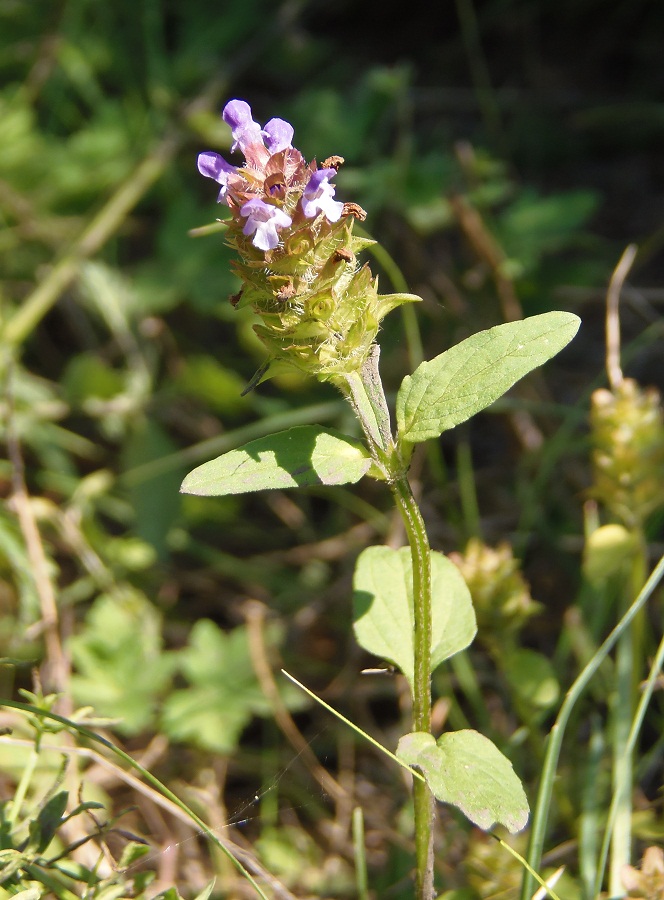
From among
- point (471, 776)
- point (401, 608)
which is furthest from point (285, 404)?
point (471, 776)

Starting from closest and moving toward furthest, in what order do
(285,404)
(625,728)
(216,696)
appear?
(625,728), (216,696), (285,404)

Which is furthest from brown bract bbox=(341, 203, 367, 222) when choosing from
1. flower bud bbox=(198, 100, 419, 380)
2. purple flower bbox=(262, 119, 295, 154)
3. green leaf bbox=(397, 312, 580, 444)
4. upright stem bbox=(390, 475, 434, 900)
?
upright stem bbox=(390, 475, 434, 900)

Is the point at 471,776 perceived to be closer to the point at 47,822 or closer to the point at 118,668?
the point at 47,822

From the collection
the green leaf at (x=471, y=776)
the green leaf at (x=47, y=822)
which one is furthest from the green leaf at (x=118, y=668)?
the green leaf at (x=471, y=776)

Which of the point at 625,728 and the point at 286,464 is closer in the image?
the point at 286,464

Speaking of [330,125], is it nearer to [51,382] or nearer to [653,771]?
[51,382]

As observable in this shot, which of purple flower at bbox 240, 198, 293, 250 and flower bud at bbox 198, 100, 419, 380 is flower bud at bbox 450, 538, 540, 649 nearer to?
flower bud at bbox 198, 100, 419, 380

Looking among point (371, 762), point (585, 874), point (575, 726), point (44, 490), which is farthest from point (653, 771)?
point (44, 490)

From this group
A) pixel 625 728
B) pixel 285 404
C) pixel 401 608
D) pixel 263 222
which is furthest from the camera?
pixel 285 404
